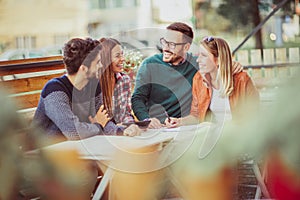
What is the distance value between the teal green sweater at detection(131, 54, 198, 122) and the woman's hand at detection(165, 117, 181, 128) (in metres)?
0.03

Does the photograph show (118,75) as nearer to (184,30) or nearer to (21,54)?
(184,30)

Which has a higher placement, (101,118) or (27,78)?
(27,78)

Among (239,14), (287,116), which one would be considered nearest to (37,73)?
(239,14)

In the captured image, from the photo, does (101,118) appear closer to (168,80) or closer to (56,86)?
(56,86)

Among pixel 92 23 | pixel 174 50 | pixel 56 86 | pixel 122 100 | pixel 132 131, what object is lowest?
pixel 132 131

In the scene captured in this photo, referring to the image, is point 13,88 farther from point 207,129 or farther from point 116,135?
point 207,129

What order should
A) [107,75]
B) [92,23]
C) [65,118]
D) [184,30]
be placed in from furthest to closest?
[92,23] → [184,30] → [107,75] → [65,118]

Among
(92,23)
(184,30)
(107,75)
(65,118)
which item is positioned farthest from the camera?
(92,23)

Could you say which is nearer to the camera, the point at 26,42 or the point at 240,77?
the point at 240,77

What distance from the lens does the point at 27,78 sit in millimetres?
2898

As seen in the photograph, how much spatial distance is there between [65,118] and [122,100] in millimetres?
323

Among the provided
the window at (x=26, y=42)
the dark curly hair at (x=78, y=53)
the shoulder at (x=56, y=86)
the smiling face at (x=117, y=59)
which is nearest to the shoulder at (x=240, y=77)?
the smiling face at (x=117, y=59)

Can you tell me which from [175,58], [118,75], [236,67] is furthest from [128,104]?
[236,67]

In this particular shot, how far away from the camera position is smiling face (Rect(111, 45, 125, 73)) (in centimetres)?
281
